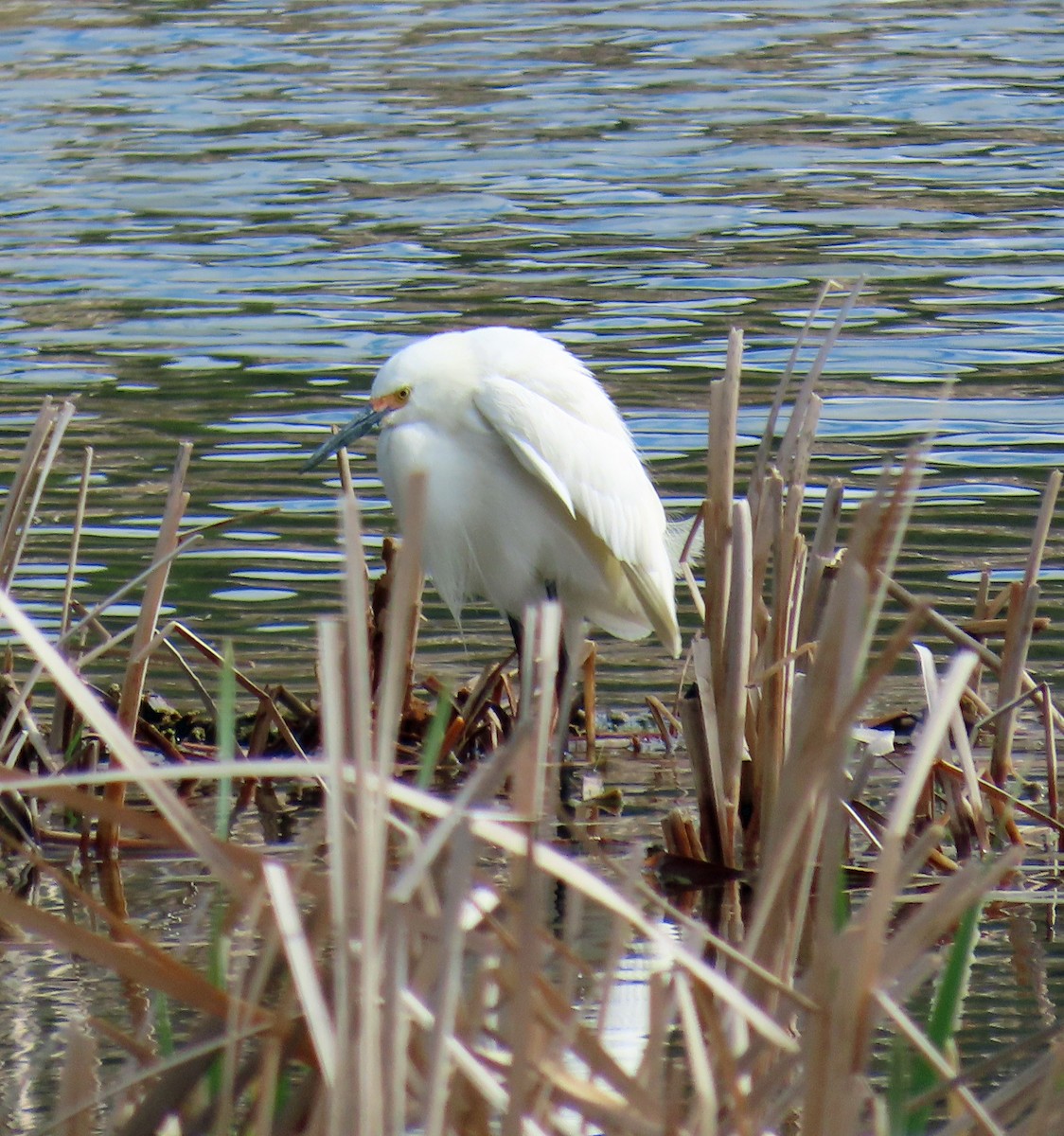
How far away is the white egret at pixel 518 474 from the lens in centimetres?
533

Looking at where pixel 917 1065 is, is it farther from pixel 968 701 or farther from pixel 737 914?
pixel 968 701

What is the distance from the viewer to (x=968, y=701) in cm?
475

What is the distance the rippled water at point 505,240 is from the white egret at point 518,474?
1.30ft

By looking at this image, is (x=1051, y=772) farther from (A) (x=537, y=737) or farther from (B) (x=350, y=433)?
(A) (x=537, y=737)

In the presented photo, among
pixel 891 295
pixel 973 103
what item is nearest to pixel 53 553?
pixel 891 295

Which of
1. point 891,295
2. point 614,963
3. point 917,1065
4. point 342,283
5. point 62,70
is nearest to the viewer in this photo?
point 614,963

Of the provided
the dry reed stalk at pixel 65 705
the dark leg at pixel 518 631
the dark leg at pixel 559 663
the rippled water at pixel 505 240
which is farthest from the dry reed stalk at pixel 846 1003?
the dark leg at pixel 518 631

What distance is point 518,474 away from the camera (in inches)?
217

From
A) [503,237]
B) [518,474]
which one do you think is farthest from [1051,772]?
[503,237]

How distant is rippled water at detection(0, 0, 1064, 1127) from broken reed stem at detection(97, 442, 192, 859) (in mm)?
333

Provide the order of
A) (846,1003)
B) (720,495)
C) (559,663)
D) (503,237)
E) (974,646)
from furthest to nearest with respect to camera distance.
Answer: (503,237), (559,663), (720,495), (974,646), (846,1003)

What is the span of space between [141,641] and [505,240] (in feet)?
25.1

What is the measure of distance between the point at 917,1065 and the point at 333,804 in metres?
0.81

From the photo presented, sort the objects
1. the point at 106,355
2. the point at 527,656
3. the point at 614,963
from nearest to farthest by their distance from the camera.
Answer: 1. the point at 614,963
2. the point at 527,656
3. the point at 106,355
